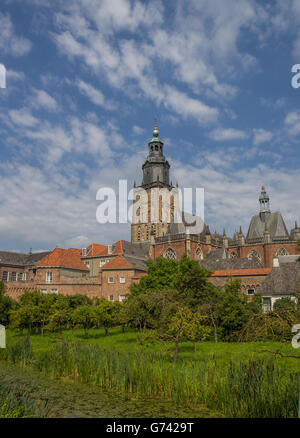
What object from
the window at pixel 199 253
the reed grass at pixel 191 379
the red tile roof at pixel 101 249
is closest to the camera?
the reed grass at pixel 191 379

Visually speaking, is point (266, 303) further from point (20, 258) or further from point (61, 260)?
point (20, 258)

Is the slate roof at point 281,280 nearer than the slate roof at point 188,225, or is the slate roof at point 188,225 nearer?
the slate roof at point 281,280

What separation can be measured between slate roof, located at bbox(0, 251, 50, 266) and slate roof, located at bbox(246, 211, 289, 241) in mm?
41306

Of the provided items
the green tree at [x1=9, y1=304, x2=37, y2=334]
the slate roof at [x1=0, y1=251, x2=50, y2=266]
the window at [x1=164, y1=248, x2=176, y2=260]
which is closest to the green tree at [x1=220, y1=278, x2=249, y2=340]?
the green tree at [x1=9, y1=304, x2=37, y2=334]

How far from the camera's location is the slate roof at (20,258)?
240ft

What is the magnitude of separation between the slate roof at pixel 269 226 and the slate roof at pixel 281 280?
1073 inches

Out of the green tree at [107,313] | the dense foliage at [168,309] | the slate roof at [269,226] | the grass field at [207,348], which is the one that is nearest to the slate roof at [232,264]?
the dense foliage at [168,309]

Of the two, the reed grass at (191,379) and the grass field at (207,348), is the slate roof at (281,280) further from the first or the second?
the reed grass at (191,379)

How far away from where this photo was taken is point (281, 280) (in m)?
39.1

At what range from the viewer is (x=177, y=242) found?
71750 mm


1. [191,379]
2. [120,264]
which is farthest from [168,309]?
[120,264]

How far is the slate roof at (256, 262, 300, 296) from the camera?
38.2 m
